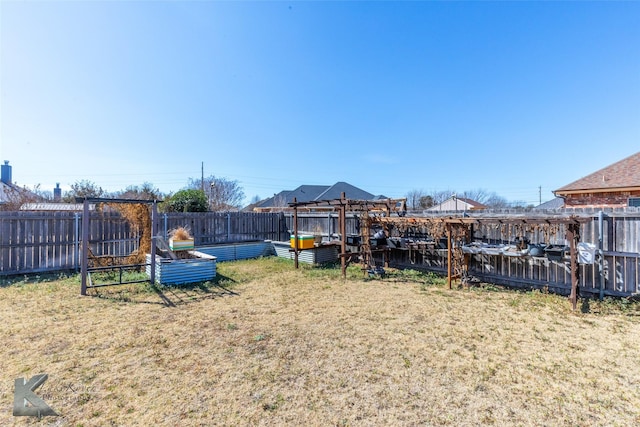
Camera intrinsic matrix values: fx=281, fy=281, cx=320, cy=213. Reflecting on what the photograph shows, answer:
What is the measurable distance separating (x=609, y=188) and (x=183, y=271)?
47.1 feet

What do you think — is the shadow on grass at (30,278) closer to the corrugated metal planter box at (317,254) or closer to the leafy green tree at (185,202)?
the leafy green tree at (185,202)

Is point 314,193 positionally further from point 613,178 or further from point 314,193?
point 613,178

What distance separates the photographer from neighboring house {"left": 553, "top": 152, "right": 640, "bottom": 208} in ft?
32.7

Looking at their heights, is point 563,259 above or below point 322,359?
above

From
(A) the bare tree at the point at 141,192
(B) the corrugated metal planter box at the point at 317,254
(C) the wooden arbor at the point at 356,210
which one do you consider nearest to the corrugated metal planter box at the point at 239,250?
(B) the corrugated metal planter box at the point at 317,254

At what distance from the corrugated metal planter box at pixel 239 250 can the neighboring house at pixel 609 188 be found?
40.4 ft

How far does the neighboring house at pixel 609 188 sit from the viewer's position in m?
9.98

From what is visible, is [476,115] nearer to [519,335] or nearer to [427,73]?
[427,73]

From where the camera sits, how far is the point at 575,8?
7.02 meters

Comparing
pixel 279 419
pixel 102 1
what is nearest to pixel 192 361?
pixel 279 419

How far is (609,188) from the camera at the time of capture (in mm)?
10227

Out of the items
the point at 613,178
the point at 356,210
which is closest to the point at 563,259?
the point at 356,210

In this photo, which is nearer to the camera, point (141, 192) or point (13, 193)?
point (13, 193)

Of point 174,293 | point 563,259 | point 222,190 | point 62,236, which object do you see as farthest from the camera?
point 222,190
